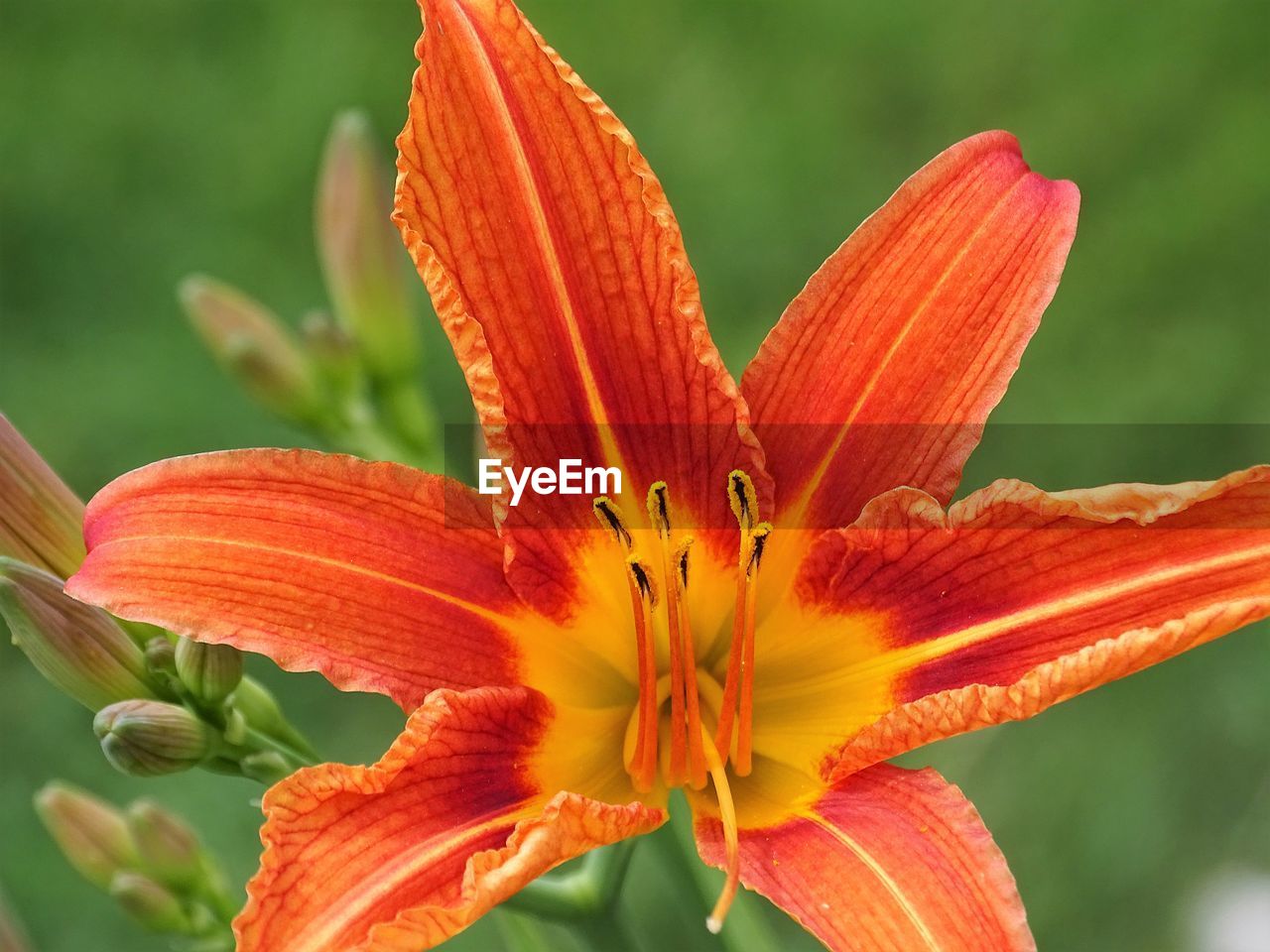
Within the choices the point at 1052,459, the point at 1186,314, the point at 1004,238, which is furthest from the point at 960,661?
the point at 1186,314

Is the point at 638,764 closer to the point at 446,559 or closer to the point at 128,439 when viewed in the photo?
the point at 446,559

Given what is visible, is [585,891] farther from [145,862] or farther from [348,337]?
[348,337]

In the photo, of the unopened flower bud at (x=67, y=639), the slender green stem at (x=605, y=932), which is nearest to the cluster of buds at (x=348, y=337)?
the unopened flower bud at (x=67, y=639)

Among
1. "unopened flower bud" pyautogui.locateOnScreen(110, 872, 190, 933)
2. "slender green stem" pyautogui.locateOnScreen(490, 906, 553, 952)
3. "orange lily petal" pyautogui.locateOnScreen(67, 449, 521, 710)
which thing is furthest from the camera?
"unopened flower bud" pyautogui.locateOnScreen(110, 872, 190, 933)

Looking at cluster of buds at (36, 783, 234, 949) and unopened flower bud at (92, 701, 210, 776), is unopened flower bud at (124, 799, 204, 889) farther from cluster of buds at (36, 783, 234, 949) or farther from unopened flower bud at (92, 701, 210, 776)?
unopened flower bud at (92, 701, 210, 776)

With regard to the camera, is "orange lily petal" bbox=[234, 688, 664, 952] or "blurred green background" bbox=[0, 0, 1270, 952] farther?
"blurred green background" bbox=[0, 0, 1270, 952]

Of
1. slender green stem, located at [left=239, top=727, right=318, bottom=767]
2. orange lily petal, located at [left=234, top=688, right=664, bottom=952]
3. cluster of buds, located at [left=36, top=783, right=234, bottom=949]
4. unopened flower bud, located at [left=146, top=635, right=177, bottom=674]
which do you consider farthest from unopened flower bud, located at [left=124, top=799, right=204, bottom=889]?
orange lily petal, located at [left=234, top=688, right=664, bottom=952]

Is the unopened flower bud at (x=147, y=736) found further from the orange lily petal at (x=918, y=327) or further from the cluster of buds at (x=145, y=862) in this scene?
the orange lily petal at (x=918, y=327)
